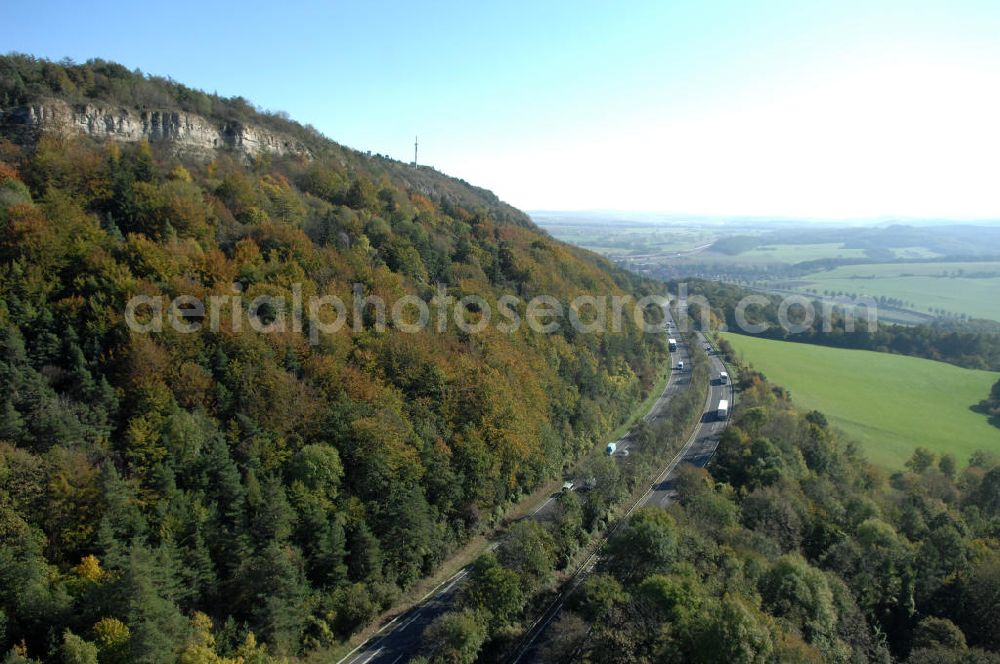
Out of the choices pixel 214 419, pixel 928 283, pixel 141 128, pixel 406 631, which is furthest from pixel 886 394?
pixel 928 283

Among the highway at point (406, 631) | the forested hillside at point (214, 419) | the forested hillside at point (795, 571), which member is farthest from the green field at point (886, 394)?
the highway at point (406, 631)

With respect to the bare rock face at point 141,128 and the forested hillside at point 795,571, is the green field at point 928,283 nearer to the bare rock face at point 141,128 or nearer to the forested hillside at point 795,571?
the forested hillside at point 795,571

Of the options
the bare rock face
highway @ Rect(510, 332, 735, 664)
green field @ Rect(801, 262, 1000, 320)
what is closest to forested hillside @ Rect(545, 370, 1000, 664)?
highway @ Rect(510, 332, 735, 664)

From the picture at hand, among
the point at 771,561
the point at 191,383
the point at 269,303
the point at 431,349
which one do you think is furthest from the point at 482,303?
the point at 771,561

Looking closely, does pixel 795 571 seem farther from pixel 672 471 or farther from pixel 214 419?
pixel 214 419

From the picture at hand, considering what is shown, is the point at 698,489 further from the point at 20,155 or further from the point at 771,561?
the point at 20,155

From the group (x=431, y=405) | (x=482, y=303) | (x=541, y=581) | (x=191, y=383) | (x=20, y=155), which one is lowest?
(x=541, y=581)
